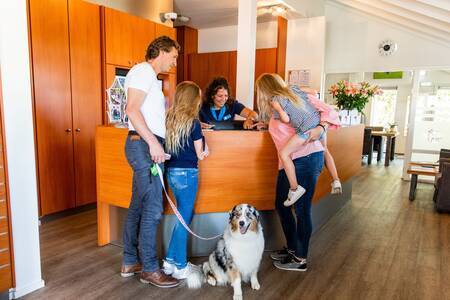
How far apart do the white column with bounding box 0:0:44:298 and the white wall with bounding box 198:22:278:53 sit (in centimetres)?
502

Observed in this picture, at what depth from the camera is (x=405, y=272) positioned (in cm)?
268

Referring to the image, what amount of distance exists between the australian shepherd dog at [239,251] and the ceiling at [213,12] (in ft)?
12.8

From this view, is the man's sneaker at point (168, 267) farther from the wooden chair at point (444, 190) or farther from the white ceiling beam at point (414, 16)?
the white ceiling beam at point (414, 16)

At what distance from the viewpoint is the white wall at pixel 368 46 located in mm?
5854

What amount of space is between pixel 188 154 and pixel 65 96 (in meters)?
2.13

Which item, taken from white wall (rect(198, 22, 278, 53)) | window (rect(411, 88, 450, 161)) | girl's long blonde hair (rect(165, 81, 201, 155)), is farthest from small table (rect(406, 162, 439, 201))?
girl's long blonde hair (rect(165, 81, 201, 155))

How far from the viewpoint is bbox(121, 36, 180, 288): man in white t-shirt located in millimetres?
2049

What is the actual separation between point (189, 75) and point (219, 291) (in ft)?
17.4

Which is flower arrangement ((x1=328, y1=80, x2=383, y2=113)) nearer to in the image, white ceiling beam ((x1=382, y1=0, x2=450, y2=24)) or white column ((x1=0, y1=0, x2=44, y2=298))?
white ceiling beam ((x1=382, y1=0, x2=450, y2=24))

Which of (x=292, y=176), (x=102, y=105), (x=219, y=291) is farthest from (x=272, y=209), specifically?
(x=102, y=105)

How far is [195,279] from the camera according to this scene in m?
2.37

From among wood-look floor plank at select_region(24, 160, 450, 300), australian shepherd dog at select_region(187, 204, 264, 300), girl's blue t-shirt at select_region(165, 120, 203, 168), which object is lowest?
wood-look floor plank at select_region(24, 160, 450, 300)

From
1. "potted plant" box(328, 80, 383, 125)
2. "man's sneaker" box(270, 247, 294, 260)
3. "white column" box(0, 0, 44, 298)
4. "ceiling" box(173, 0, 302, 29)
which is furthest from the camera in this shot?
"ceiling" box(173, 0, 302, 29)

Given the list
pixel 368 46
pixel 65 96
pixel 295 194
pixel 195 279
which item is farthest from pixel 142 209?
pixel 368 46
